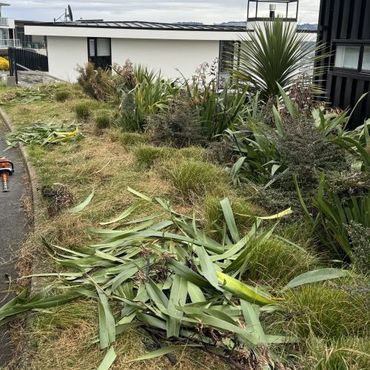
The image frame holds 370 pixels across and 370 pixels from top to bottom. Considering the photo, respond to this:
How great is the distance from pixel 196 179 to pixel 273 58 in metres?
3.08

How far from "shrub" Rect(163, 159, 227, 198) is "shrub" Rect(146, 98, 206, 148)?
1.33m

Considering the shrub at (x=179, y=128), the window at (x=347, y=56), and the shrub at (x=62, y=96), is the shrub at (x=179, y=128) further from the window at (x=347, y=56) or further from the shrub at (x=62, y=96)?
the shrub at (x=62, y=96)

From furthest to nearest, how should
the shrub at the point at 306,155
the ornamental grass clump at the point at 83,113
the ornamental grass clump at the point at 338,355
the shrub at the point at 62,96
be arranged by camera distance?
the shrub at the point at 62,96 < the ornamental grass clump at the point at 83,113 < the shrub at the point at 306,155 < the ornamental grass clump at the point at 338,355

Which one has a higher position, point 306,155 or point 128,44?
point 128,44

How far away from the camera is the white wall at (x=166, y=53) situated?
2755cm

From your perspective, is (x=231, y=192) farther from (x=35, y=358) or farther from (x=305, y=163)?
(x=35, y=358)

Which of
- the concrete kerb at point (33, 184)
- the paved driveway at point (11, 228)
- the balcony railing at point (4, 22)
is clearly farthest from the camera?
the balcony railing at point (4, 22)

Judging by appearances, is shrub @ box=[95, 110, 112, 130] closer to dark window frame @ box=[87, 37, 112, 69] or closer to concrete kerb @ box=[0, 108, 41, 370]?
concrete kerb @ box=[0, 108, 41, 370]

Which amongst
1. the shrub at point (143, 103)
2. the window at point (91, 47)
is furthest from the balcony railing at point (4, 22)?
the shrub at point (143, 103)

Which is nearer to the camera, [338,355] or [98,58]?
[338,355]

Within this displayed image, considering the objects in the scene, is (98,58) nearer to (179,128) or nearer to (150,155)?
(179,128)

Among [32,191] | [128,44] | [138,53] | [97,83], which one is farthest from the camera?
[138,53]

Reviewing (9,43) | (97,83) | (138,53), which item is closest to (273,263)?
(97,83)

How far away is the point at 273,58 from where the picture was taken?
22.6ft
